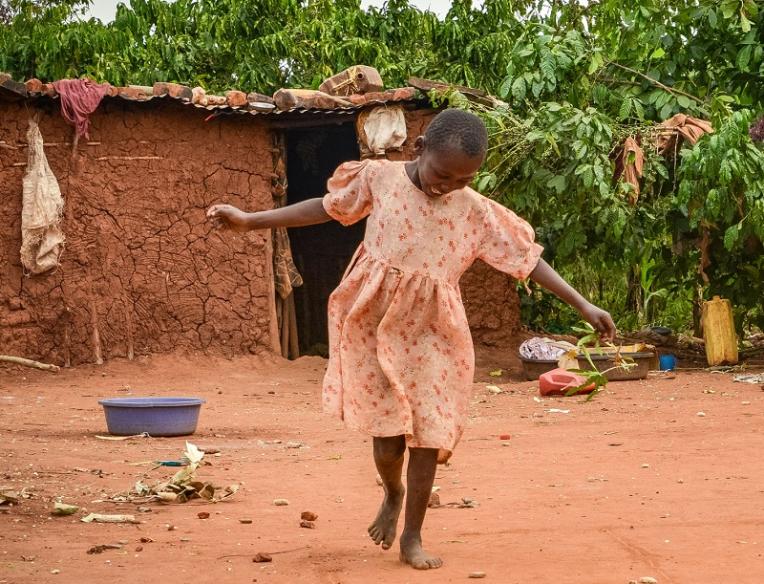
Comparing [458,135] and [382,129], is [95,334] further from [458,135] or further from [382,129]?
[458,135]

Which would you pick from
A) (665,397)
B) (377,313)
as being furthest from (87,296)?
(377,313)

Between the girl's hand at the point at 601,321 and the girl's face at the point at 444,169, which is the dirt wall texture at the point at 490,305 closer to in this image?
the girl's hand at the point at 601,321

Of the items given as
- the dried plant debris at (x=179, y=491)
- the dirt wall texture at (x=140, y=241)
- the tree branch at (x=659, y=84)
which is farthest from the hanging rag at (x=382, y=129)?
the dried plant debris at (x=179, y=491)

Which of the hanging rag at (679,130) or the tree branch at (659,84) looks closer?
the hanging rag at (679,130)

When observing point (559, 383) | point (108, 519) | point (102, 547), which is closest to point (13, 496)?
point (108, 519)

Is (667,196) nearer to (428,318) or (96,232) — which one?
(96,232)

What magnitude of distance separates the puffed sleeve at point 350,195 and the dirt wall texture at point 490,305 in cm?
699

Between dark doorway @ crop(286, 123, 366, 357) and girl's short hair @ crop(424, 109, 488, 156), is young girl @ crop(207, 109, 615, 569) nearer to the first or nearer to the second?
girl's short hair @ crop(424, 109, 488, 156)

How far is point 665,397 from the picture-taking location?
823 cm

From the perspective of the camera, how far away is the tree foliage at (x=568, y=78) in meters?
9.18

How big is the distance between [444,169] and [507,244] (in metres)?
0.41

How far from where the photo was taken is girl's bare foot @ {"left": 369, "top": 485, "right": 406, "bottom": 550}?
11.5 feet

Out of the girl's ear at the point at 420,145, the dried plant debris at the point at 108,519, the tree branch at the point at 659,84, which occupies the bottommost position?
the dried plant debris at the point at 108,519

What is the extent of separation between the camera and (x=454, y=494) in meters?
4.70
